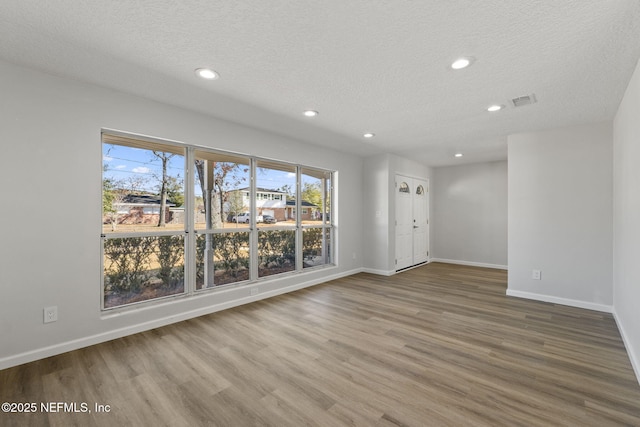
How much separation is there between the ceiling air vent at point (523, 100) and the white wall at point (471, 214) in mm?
3813

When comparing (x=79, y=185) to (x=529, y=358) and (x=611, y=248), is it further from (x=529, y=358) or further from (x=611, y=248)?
(x=611, y=248)

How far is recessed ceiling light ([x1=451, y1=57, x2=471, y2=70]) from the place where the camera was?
2229 millimetres

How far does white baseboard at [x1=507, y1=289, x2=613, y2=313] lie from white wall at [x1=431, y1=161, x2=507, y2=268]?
7.95 feet

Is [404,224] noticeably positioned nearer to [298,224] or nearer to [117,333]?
[298,224]

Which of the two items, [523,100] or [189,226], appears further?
[189,226]

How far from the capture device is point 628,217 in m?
2.59

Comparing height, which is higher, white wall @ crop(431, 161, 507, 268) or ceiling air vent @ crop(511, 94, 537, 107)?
ceiling air vent @ crop(511, 94, 537, 107)

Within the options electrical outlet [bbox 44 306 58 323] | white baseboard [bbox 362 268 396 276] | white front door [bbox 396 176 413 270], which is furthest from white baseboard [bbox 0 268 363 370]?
white front door [bbox 396 176 413 270]

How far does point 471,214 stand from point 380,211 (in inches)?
104

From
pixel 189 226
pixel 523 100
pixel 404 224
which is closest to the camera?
pixel 523 100

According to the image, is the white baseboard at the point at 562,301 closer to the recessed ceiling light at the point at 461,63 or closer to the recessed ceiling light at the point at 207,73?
the recessed ceiling light at the point at 461,63

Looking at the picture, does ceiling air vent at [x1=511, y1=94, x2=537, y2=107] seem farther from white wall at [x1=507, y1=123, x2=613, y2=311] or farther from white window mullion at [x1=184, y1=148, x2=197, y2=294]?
white window mullion at [x1=184, y1=148, x2=197, y2=294]

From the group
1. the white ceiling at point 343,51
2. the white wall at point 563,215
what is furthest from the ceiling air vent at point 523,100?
the white wall at point 563,215

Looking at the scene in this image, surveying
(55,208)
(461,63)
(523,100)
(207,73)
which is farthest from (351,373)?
(523,100)
